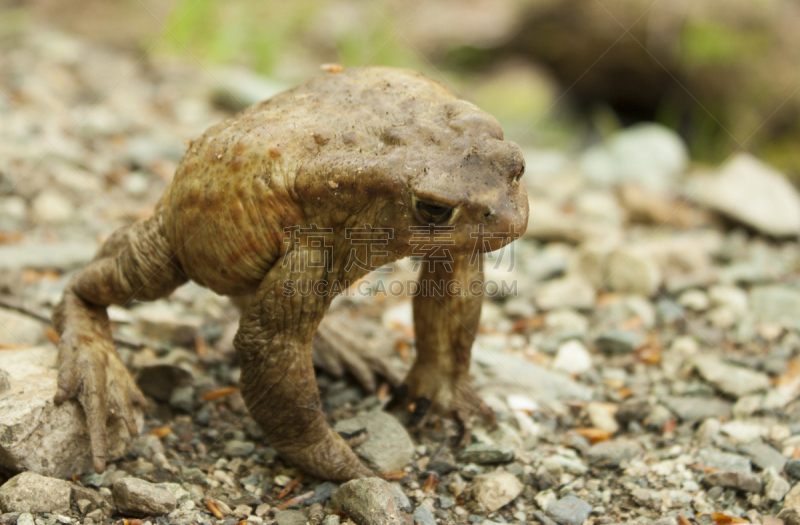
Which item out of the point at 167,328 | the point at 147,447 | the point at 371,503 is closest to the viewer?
the point at 371,503

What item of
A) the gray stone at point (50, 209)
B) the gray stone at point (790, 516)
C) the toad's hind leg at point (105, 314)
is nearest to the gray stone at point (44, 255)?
the gray stone at point (50, 209)

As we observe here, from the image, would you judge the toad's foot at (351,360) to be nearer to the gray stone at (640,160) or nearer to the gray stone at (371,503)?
the gray stone at (371,503)

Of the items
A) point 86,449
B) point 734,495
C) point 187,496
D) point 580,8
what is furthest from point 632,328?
point 580,8

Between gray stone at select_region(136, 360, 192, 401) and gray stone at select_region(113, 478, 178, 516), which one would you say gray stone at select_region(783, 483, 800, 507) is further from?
gray stone at select_region(136, 360, 192, 401)

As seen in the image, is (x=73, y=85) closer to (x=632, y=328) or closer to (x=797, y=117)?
(x=632, y=328)

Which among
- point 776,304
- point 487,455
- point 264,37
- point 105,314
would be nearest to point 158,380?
point 105,314

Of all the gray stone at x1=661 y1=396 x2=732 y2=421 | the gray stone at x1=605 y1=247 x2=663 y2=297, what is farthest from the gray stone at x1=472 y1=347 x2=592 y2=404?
the gray stone at x1=605 y1=247 x2=663 y2=297

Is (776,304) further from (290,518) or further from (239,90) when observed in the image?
(239,90)
